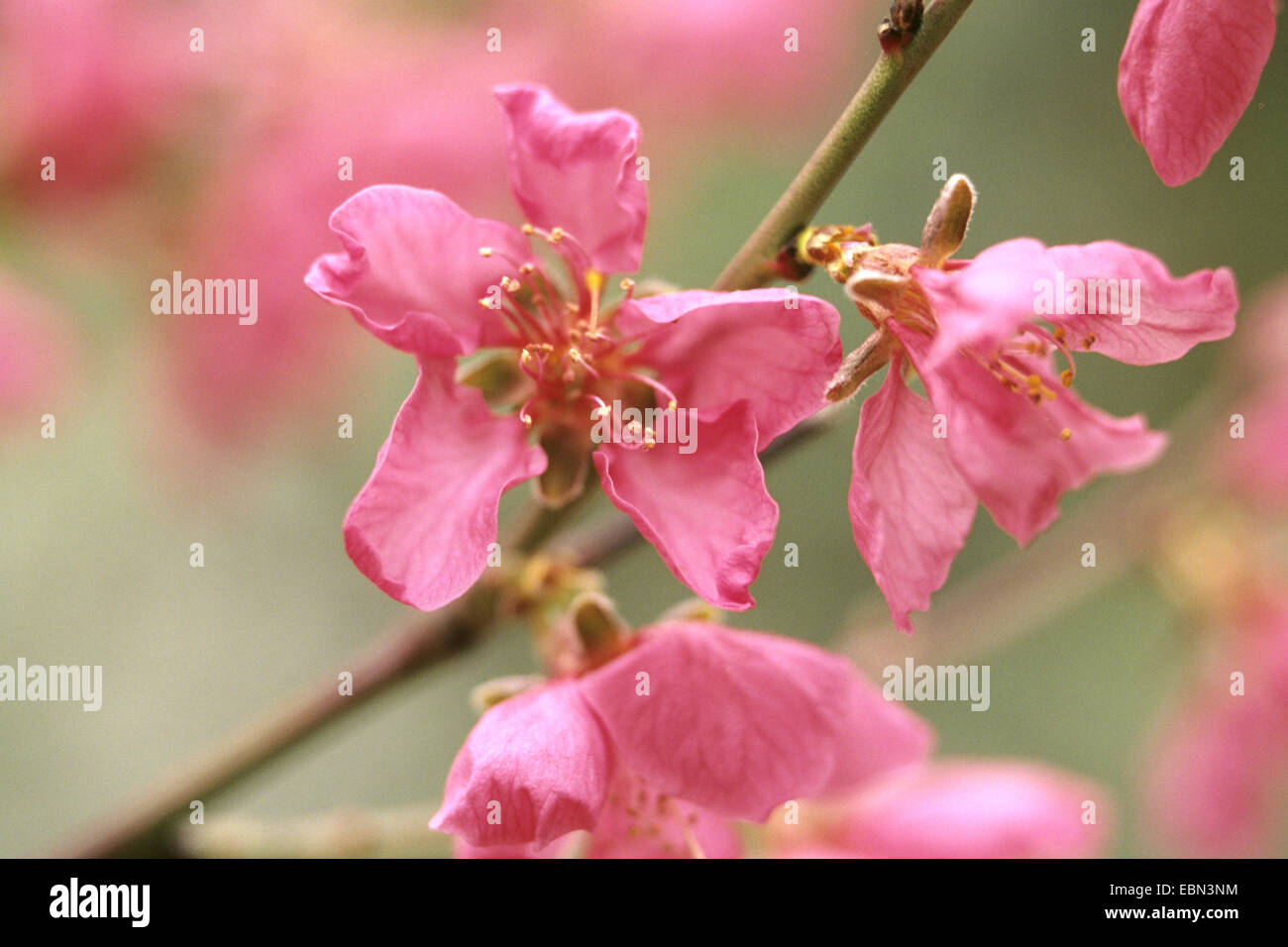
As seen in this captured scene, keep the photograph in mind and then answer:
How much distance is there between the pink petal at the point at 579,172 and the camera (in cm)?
52

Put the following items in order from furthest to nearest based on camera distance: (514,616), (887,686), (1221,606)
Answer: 1. (1221,606)
2. (887,686)
3. (514,616)

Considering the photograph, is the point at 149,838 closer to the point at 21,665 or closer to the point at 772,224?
the point at 772,224

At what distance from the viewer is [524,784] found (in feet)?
1.66

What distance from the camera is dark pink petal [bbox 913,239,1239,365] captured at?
1.40ft

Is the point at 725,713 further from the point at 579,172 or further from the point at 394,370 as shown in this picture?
the point at 394,370

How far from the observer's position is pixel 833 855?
797 millimetres

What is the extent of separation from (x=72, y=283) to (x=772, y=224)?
0.91 metres

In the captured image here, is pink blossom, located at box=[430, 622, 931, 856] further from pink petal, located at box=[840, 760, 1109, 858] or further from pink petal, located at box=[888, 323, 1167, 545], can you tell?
pink petal, located at box=[840, 760, 1109, 858]

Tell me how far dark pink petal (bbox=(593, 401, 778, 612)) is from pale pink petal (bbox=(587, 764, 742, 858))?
0.52 ft

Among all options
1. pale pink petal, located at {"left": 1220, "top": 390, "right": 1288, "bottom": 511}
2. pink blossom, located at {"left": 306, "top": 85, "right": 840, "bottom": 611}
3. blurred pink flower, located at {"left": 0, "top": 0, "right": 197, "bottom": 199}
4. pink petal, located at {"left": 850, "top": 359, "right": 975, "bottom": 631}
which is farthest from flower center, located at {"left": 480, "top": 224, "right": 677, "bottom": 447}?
pale pink petal, located at {"left": 1220, "top": 390, "right": 1288, "bottom": 511}

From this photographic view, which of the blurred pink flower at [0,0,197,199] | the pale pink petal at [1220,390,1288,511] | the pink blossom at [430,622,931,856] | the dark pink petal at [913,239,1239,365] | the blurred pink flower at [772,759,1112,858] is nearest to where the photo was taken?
the dark pink petal at [913,239,1239,365]

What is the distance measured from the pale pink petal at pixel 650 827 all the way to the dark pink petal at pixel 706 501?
16 cm

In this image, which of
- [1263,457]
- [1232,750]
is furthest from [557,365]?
[1232,750]

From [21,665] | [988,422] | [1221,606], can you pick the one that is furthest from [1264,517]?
[21,665]
